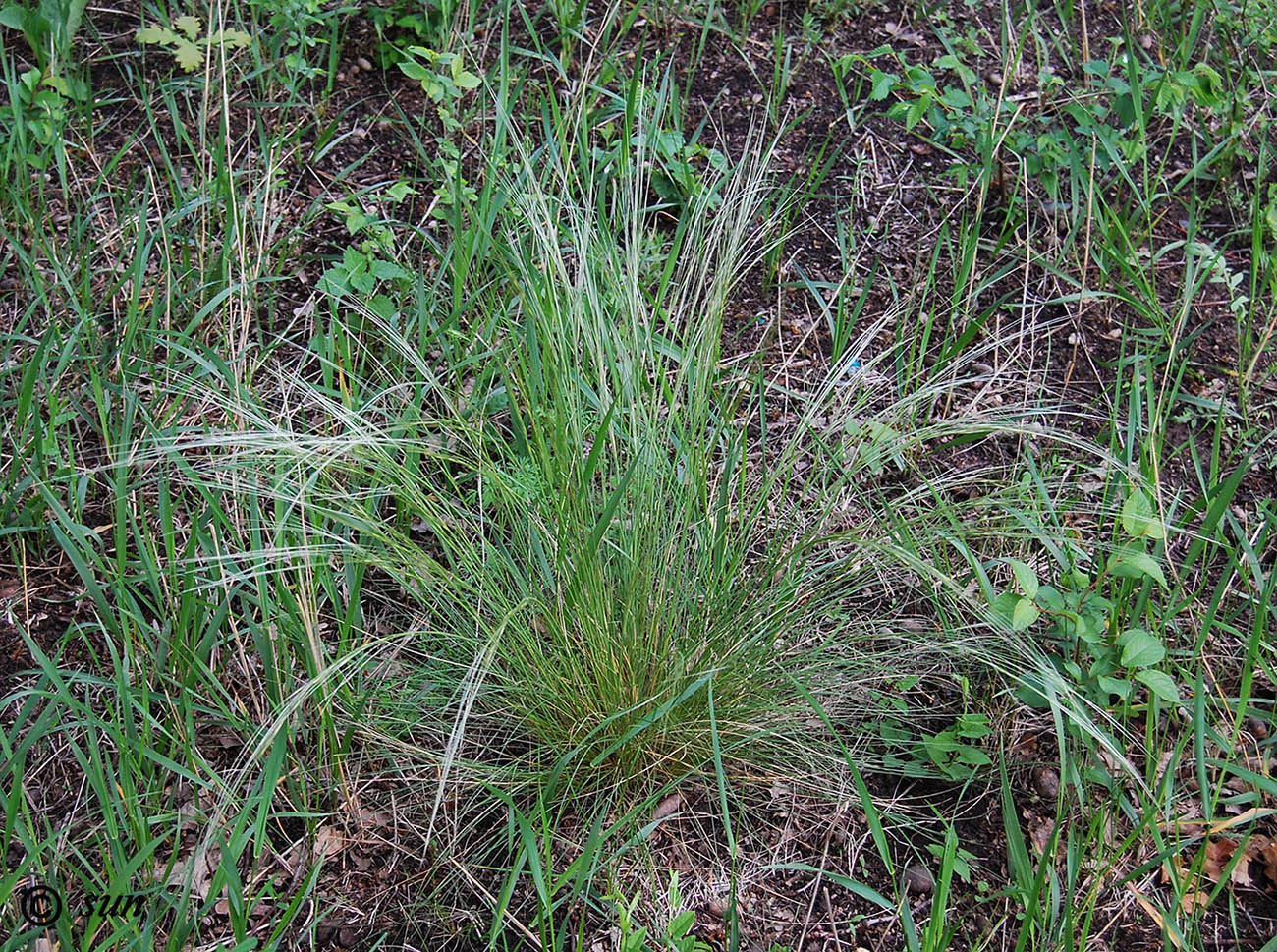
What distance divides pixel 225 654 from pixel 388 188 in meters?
1.26

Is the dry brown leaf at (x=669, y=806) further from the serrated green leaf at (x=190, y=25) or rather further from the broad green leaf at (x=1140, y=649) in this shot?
the serrated green leaf at (x=190, y=25)

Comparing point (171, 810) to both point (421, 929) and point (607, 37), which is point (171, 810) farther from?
point (607, 37)

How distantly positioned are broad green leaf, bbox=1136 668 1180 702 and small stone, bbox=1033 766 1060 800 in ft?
0.78

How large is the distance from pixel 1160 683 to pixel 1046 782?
0.27 metres

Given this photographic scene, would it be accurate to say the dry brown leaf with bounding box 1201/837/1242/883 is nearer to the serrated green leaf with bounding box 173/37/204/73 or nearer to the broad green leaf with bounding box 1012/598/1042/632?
the broad green leaf with bounding box 1012/598/1042/632

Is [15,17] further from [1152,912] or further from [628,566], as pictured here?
[1152,912]

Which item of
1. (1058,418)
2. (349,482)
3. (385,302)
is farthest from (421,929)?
(1058,418)

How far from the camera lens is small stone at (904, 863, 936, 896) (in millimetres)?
1699

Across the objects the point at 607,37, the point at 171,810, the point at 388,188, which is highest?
the point at 607,37

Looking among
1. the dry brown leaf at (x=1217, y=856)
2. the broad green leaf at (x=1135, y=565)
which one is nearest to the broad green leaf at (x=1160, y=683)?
the broad green leaf at (x=1135, y=565)

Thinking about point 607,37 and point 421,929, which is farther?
point 607,37

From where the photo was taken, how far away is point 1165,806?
5.42 ft
